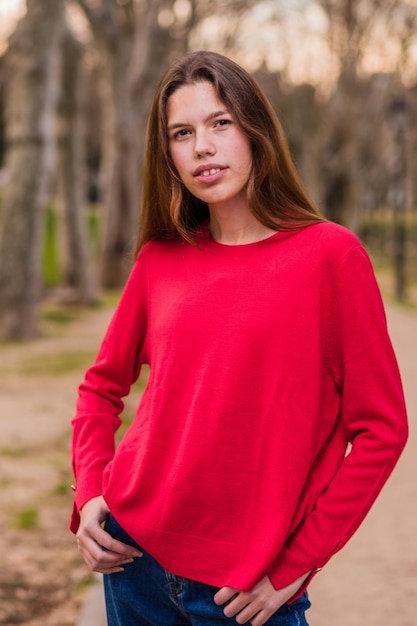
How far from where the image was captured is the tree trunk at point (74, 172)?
1639 centimetres

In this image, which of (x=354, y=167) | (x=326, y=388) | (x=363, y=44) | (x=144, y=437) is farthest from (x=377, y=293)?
(x=354, y=167)

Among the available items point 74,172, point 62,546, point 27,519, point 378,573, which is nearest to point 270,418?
point 378,573

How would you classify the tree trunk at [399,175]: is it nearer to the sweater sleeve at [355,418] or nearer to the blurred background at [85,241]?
the blurred background at [85,241]

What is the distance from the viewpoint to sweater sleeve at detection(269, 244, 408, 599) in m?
1.72

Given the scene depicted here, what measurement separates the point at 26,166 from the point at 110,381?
34.4 feet

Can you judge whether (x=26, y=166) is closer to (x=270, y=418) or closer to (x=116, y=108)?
(x=116, y=108)

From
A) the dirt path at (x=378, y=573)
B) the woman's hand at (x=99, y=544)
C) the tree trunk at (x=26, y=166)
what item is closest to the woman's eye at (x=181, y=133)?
the woman's hand at (x=99, y=544)

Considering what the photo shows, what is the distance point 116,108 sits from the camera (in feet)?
59.9

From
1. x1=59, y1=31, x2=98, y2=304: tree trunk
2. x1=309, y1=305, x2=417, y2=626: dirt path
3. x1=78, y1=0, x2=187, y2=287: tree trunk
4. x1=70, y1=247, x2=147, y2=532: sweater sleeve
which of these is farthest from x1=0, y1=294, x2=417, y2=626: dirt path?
x1=78, y1=0, x2=187, y2=287: tree trunk

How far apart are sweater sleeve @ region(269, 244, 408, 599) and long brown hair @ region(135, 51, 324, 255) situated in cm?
20

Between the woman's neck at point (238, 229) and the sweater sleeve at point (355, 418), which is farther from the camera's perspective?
the woman's neck at point (238, 229)

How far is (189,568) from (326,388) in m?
0.42

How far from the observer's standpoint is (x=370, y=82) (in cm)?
3475

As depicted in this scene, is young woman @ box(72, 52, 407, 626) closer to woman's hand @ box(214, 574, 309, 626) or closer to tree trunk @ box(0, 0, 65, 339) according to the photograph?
woman's hand @ box(214, 574, 309, 626)
